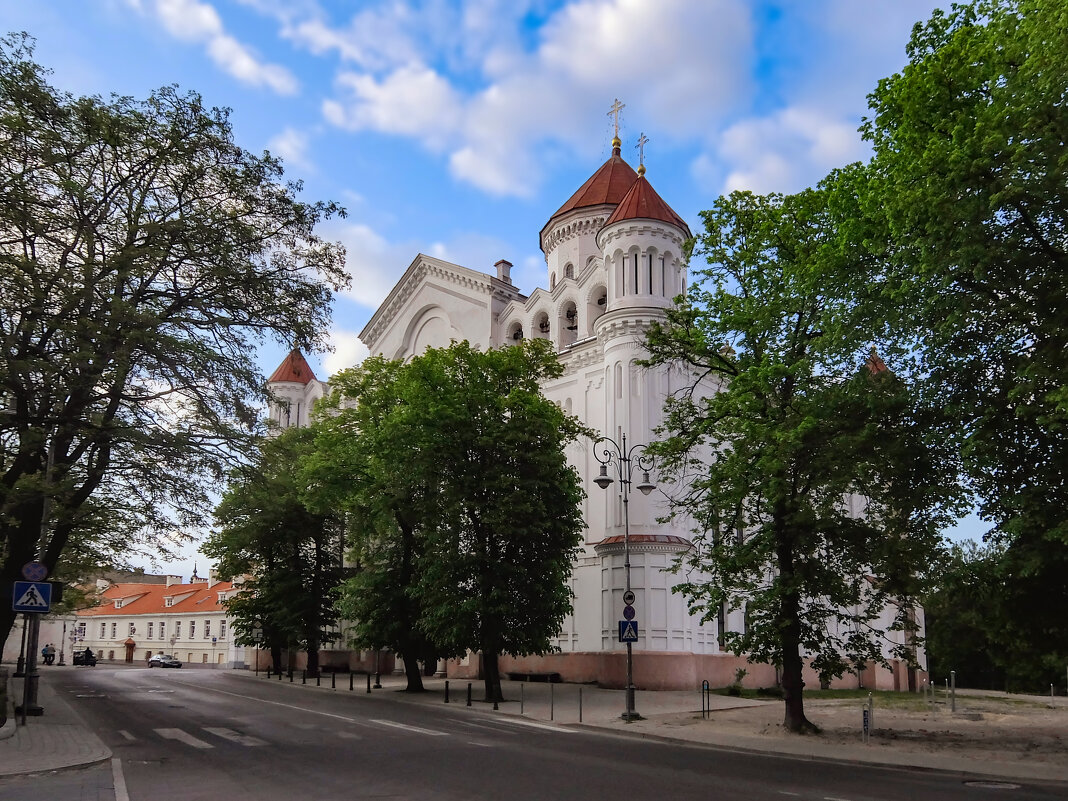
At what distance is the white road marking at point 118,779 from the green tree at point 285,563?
25.8m

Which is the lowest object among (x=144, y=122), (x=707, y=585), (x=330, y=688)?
(x=330, y=688)

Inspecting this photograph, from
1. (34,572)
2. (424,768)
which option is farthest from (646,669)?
(34,572)

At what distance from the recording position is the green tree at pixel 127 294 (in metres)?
16.5

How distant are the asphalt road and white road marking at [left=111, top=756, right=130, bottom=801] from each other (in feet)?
0.05

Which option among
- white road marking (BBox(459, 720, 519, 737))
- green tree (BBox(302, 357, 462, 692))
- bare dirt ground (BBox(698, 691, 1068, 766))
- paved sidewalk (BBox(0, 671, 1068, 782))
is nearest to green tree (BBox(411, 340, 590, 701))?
green tree (BBox(302, 357, 462, 692))

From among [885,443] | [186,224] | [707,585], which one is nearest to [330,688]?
→ [707,585]

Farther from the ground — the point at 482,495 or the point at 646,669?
the point at 482,495

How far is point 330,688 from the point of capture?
121 feet

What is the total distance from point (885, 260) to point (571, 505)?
51.2ft

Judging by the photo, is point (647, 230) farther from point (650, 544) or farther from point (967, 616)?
point (967, 616)

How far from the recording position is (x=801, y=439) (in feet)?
59.1

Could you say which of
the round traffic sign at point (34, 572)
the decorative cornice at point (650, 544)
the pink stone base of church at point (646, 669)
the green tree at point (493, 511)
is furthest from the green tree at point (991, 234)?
the decorative cornice at point (650, 544)

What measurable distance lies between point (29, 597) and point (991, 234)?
62.3 ft

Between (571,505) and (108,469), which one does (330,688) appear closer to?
(571,505)
